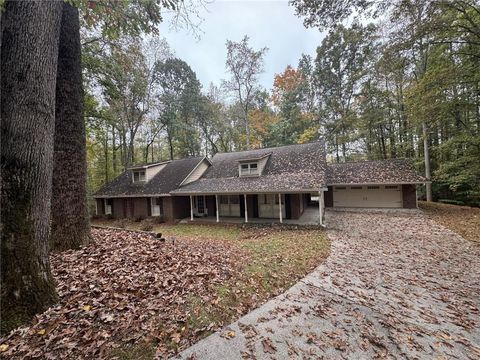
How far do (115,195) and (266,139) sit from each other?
18.2m

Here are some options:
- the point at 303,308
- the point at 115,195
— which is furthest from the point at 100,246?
the point at 115,195

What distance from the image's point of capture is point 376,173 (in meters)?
16.8

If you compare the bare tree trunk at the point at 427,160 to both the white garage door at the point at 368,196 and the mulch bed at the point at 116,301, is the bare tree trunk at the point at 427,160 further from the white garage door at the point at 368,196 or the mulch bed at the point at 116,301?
the mulch bed at the point at 116,301

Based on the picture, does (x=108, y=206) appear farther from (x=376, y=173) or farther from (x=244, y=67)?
(x=376, y=173)

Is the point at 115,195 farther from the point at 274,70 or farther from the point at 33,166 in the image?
the point at 274,70

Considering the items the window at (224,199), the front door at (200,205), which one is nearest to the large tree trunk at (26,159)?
the window at (224,199)

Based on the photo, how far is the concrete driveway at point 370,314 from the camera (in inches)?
118

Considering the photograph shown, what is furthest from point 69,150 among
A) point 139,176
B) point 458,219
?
point 458,219

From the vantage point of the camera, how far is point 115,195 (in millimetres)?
17656

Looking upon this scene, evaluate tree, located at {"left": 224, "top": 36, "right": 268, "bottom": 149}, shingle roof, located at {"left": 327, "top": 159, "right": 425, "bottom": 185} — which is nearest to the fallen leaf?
shingle roof, located at {"left": 327, "top": 159, "right": 425, "bottom": 185}

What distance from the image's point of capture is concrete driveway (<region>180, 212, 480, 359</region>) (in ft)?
9.87

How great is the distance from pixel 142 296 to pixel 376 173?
60.5 feet

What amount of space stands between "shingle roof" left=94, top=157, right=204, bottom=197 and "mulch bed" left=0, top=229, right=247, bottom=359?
37.5 feet

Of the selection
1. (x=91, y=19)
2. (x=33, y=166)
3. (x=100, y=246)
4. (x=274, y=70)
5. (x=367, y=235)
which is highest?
(x=274, y=70)
